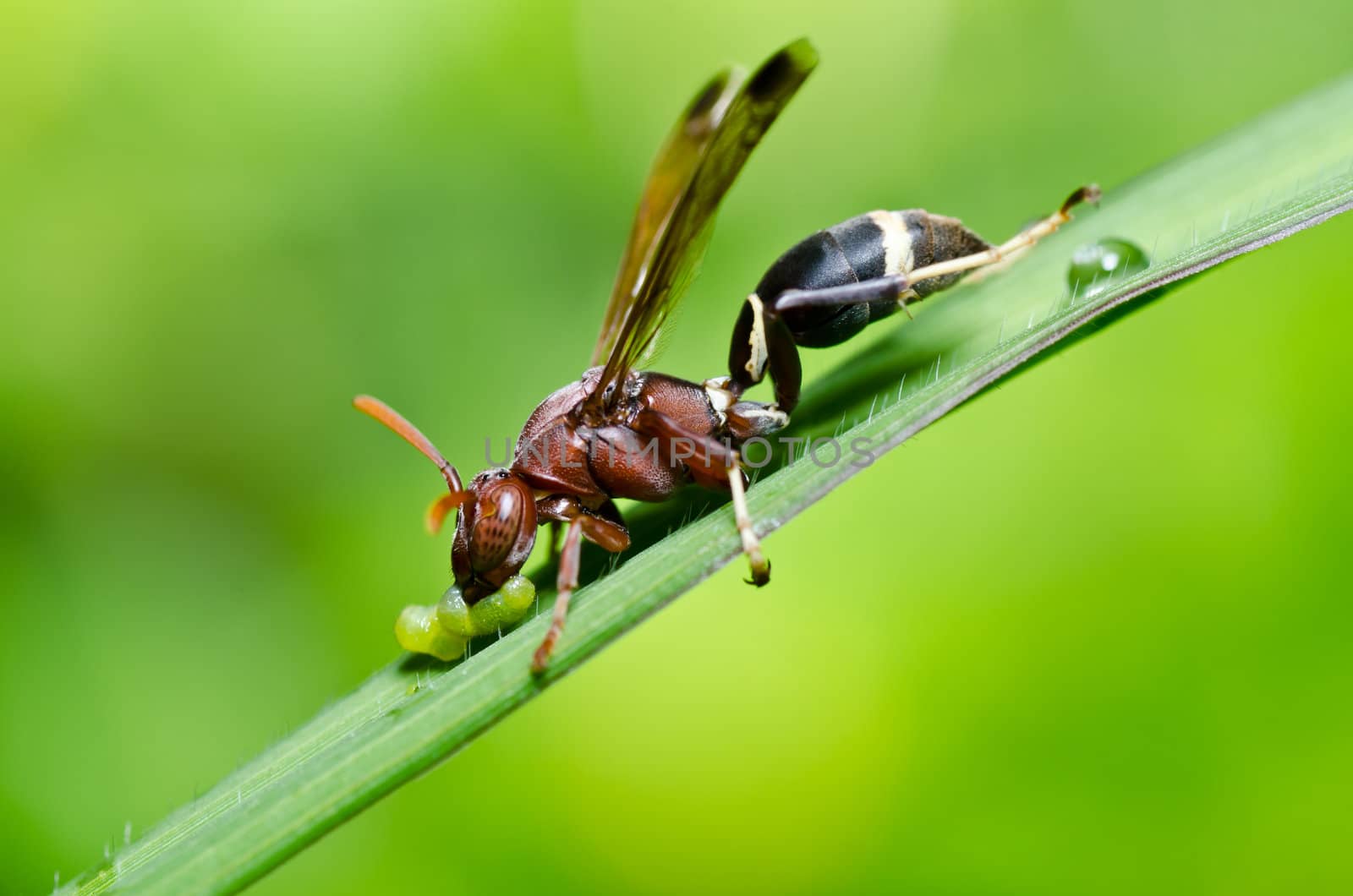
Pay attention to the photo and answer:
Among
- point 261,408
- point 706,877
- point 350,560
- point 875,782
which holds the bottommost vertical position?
point 706,877

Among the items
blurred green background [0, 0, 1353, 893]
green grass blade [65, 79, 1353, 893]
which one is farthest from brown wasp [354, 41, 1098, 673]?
blurred green background [0, 0, 1353, 893]

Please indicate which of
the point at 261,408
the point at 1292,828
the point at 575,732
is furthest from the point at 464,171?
the point at 1292,828

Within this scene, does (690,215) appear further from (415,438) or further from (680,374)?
(680,374)

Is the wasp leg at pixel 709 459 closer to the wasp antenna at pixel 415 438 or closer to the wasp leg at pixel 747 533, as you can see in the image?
the wasp leg at pixel 747 533

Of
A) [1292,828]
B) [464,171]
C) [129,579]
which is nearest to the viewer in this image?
[1292,828]

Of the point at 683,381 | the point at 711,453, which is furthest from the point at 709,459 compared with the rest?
the point at 683,381

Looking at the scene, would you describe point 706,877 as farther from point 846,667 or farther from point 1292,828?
point 1292,828
